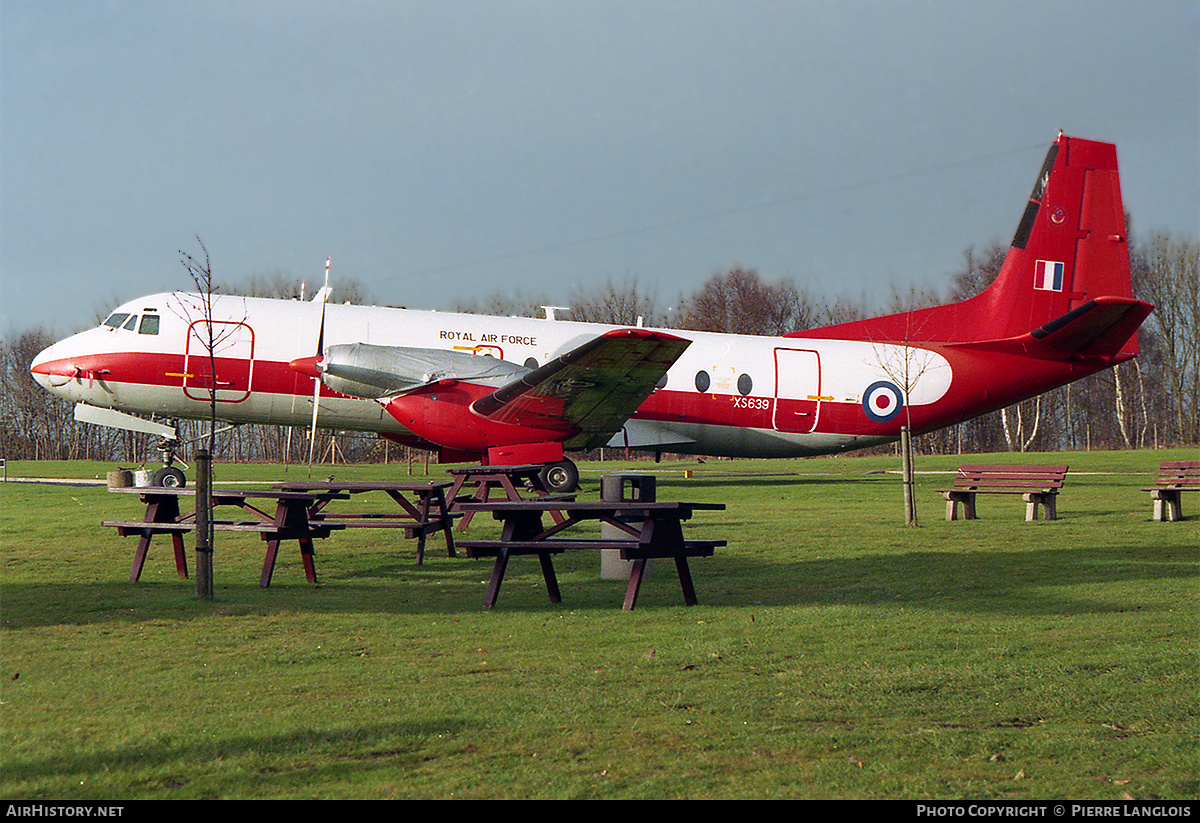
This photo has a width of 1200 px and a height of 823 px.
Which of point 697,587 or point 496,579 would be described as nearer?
point 496,579

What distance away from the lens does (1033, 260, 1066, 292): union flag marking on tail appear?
81.9ft

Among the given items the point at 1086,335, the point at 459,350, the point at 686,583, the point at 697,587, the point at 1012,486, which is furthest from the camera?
the point at 1086,335

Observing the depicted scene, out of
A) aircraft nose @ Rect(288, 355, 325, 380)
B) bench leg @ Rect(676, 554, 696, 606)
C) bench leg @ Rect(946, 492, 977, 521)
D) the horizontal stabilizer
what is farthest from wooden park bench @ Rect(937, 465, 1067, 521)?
aircraft nose @ Rect(288, 355, 325, 380)

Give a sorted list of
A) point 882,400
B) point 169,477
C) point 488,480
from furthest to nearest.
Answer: point 882,400 < point 169,477 < point 488,480

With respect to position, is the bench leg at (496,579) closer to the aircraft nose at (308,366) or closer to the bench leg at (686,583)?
the bench leg at (686,583)

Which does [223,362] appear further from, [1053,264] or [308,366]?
[1053,264]

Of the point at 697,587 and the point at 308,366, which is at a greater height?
the point at 308,366

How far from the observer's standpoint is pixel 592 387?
18.5 meters

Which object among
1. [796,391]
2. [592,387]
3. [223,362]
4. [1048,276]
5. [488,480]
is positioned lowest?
[488,480]

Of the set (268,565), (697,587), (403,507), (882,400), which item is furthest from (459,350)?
(697,587)

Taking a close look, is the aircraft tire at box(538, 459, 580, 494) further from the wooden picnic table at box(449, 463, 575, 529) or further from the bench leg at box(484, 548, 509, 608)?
the bench leg at box(484, 548, 509, 608)

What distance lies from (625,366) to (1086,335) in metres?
11.4

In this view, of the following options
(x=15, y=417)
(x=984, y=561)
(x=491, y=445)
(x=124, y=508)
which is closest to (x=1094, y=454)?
(x=491, y=445)

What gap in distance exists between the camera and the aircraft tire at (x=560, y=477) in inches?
735
